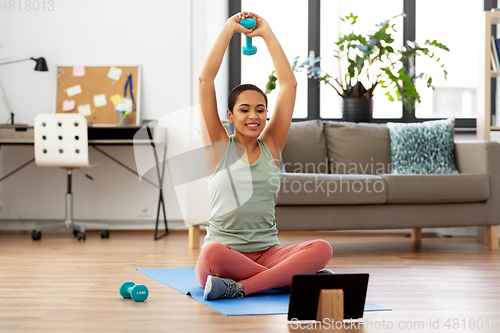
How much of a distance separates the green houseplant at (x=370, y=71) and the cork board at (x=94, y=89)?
111 cm

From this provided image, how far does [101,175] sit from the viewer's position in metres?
3.88

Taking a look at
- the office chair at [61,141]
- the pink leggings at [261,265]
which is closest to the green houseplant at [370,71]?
the office chair at [61,141]

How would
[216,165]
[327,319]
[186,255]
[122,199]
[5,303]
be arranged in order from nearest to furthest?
1. [327,319]
2. [5,303]
3. [216,165]
4. [186,255]
5. [122,199]

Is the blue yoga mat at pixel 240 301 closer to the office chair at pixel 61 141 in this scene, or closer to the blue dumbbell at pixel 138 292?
the blue dumbbell at pixel 138 292

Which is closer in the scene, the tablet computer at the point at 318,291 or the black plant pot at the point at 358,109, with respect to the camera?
the tablet computer at the point at 318,291

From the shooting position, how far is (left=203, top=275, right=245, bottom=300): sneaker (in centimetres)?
153

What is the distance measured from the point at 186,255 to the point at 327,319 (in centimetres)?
146

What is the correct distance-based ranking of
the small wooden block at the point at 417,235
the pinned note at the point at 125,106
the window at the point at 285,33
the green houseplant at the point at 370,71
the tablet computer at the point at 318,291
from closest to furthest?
the tablet computer at the point at 318,291
the small wooden block at the point at 417,235
the green houseplant at the point at 370,71
the pinned note at the point at 125,106
the window at the point at 285,33

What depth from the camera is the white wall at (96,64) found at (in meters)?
3.86

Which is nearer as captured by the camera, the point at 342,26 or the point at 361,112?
the point at 361,112

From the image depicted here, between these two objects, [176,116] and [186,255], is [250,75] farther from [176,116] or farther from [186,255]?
[186,255]

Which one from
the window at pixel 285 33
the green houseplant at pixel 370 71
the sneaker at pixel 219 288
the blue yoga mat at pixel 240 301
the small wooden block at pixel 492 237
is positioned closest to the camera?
the blue yoga mat at pixel 240 301

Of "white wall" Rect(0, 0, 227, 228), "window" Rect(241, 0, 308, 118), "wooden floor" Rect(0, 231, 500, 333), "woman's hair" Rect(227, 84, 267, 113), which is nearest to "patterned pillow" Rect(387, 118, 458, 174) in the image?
"wooden floor" Rect(0, 231, 500, 333)

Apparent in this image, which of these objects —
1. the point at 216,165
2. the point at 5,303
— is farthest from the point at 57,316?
the point at 216,165
